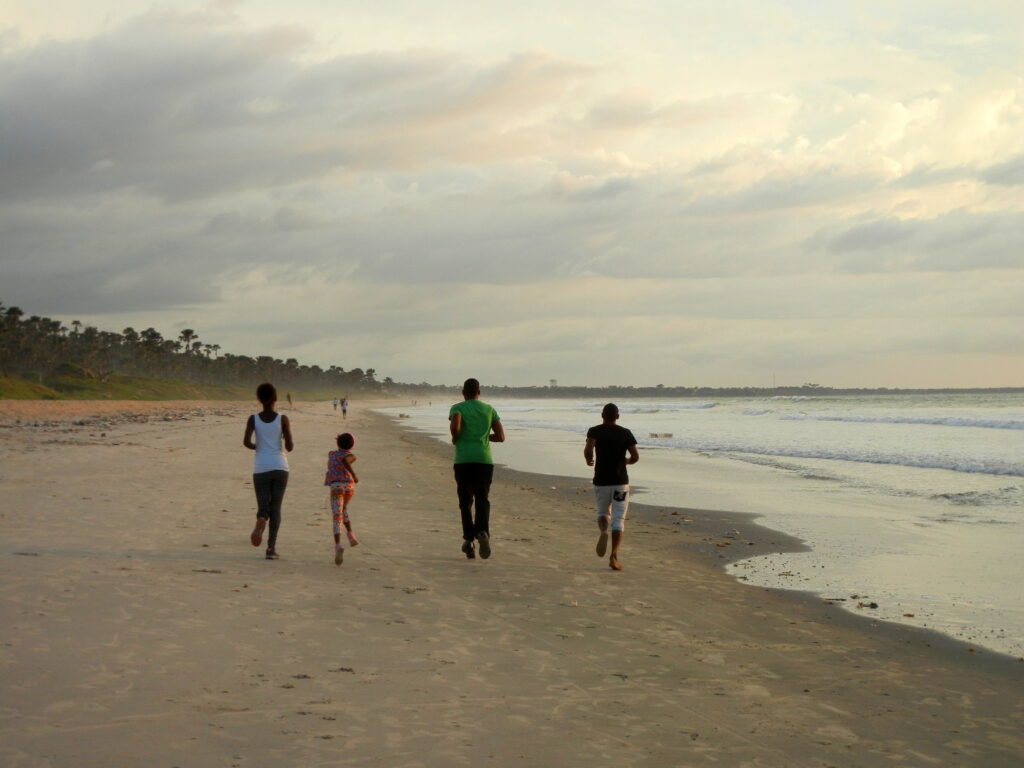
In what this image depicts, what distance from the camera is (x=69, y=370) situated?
13312 centimetres

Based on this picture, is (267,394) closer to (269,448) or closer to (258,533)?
(269,448)

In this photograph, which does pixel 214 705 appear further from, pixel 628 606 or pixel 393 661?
pixel 628 606

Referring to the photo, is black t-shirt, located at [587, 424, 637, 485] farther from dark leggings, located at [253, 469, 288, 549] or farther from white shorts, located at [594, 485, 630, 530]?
dark leggings, located at [253, 469, 288, 549]

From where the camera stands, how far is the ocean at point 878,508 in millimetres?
9906

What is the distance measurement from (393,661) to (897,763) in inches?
137

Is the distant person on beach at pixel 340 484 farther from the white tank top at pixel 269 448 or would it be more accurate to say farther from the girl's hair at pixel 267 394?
the girl's hair at pixel 267 394

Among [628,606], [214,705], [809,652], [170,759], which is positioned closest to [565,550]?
[628,606]

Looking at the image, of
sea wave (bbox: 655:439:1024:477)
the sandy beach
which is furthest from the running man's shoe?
sea wave (bbox: 655:439:1024:477)

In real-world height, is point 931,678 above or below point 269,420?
below

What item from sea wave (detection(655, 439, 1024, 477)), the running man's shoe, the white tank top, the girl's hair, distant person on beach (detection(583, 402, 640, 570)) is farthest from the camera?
sea wave (detection(655, 439, 1024, 477))

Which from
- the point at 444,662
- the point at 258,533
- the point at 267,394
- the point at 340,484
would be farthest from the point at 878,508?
the point at 444,662

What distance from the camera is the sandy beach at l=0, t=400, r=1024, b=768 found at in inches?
208

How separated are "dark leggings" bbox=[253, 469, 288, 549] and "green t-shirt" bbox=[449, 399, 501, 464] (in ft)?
7.10

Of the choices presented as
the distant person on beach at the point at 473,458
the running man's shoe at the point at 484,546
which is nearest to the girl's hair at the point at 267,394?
the distant person on beach at the point at 473,458
